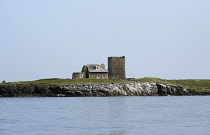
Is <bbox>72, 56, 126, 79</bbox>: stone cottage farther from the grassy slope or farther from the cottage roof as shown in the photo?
the grassy slope

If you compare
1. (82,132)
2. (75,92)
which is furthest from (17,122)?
(75,92)

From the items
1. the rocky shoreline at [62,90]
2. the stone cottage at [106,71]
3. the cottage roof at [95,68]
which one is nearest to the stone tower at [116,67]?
the stone cottage at [106,71]

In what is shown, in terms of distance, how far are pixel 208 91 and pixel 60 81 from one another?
47115 mm

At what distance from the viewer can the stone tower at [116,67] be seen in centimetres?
12069

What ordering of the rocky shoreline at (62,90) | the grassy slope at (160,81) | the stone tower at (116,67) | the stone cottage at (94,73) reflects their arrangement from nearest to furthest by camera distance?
1. the rocky shoreline at (62,90)
2. the grassy slope at (160,81)
3. the stone cottage at (94,73)
4. the stone tower at (116,67)

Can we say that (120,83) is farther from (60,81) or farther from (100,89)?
(60,81)

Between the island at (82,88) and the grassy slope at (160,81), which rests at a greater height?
the grassy slope at (160,81)

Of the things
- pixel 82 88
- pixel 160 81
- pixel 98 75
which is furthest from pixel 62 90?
pixel 160 81

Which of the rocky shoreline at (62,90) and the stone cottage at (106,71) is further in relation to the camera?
the stone cottage at (106,71)

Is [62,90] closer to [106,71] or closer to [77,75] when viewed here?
[77,75]

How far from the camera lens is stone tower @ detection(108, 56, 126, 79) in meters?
121

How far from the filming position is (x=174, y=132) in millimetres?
26062

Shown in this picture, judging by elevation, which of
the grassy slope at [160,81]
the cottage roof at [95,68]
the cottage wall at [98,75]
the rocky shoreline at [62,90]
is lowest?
the rocky shoreline at [62,90]

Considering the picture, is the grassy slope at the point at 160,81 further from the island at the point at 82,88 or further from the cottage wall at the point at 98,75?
the cottage wall at the point at 98,75
